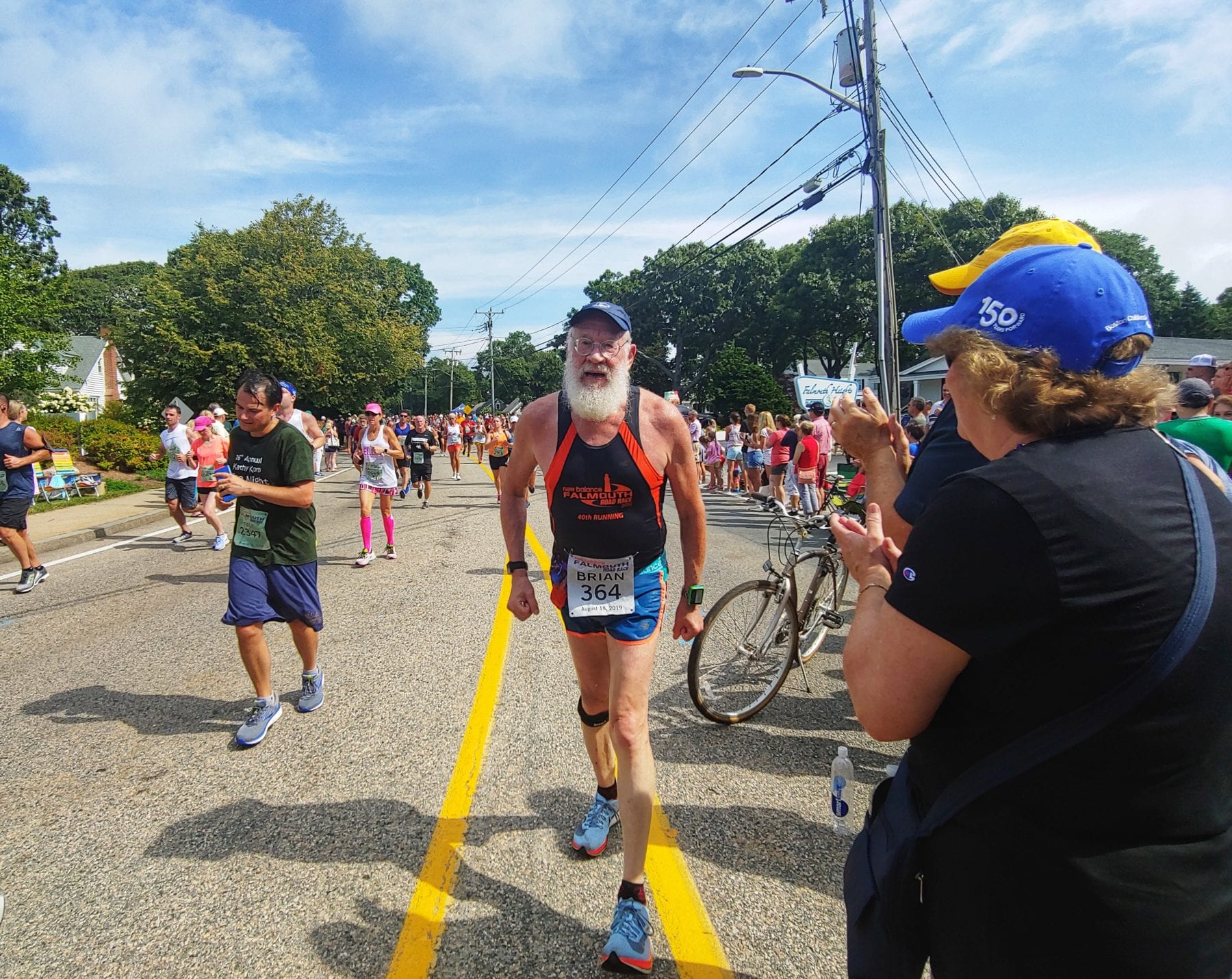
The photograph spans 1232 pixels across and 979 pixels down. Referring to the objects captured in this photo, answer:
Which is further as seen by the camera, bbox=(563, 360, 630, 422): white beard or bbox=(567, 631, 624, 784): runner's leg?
bbox=(567, 631, 624, 784): runner's leg

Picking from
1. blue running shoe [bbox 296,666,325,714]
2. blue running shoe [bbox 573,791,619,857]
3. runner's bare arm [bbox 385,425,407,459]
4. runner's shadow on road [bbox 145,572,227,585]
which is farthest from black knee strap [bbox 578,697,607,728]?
runner's bare arm [bbox 385,425,407,459]

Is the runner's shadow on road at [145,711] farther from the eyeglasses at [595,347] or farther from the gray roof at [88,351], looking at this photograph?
the gray roof at [88,351]

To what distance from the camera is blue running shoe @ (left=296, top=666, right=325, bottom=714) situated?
4168 mm

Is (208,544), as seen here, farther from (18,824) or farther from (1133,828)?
(1133,828)

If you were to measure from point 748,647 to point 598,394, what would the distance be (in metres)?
2.31

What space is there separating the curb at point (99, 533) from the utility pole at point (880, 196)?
1382cm

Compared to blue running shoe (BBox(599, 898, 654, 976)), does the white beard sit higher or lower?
higher

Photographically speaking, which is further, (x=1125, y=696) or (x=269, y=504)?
(x=269, y=504)

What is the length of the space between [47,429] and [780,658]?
74.4 ft

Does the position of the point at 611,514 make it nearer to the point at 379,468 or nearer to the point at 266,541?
the point at 266,541

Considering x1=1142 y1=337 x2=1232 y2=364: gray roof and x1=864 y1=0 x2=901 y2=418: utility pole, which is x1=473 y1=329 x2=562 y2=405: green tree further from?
x1=864 y1=0 x2=901 y2=418: utility pole

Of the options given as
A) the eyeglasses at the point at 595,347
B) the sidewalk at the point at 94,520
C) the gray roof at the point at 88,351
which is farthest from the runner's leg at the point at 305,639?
the gray roof at the point at 88,351

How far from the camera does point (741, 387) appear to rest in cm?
3575

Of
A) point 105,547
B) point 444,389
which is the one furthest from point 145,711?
point 444,389
